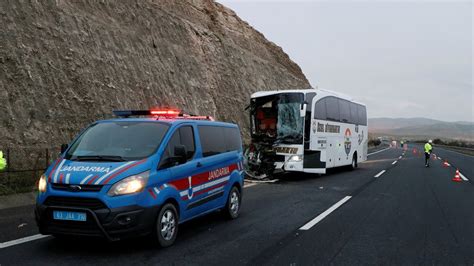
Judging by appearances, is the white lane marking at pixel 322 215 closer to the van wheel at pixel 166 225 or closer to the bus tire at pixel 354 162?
the van wheel at pixel 166 225

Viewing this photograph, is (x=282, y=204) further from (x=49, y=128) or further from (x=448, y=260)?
(x=49, y=128)

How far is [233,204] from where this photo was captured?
8.55 metres

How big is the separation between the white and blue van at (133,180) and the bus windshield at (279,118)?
8.77 meters

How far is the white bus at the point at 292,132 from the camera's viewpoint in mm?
16234

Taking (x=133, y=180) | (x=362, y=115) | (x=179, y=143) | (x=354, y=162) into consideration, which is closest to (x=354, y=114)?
(x=362, y=115)

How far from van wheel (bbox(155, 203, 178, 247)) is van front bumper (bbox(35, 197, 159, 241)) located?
0.28 meters

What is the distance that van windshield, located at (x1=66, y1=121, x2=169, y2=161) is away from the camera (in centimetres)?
620

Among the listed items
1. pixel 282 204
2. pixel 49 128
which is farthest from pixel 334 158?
pixel 49 128

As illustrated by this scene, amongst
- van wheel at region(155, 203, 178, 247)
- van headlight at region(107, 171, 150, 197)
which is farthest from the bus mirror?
van headlight at region(107, 171, 150, 197)

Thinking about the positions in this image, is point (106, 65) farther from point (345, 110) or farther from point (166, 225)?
point (166, 225)

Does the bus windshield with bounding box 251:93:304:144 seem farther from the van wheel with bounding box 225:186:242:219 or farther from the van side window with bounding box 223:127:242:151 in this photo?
the van wheel with bounding box 225:186:242:219

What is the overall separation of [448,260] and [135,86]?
18076 millimetres

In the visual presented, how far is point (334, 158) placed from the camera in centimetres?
1892

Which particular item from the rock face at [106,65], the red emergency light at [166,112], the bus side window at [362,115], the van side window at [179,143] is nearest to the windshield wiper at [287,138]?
the rock face at [106,65]
